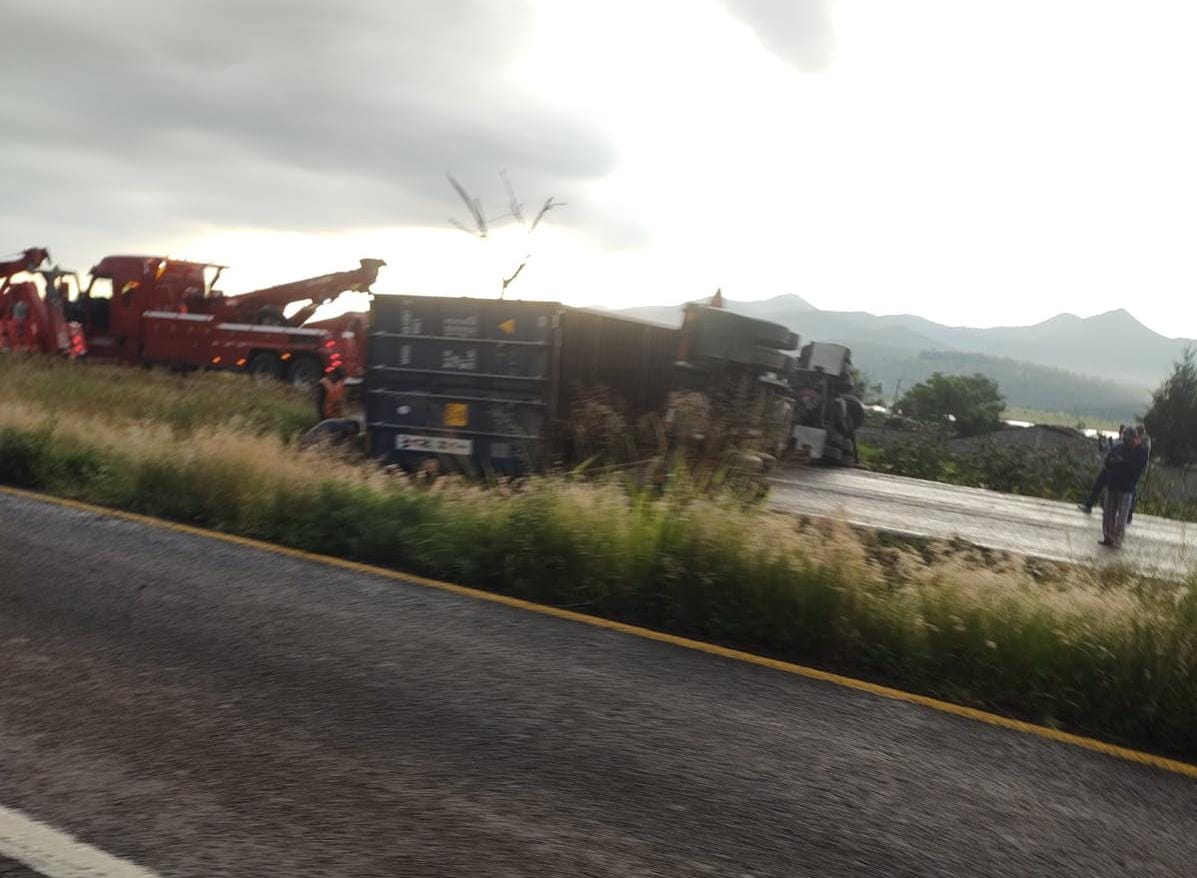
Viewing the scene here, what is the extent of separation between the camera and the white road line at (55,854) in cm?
332

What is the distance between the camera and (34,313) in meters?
27.8

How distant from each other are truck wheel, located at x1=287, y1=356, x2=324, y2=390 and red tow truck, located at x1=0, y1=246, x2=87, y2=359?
18.1ft

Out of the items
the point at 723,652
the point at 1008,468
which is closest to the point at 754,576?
the point at 723,652

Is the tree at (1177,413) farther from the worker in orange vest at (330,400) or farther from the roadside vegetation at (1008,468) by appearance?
the worker in orange vest at (330,400)

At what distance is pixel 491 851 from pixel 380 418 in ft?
35.0

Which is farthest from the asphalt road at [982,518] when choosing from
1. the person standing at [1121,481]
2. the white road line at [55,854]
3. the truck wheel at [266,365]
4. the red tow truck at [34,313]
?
the red tow truck at [34,313]

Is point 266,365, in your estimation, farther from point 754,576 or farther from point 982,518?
point 754,576

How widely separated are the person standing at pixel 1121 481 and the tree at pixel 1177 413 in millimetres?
41109

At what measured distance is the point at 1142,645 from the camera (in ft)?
19.5

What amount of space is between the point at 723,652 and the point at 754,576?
830mm

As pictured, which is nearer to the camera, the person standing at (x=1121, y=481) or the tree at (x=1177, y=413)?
the person standing at (x=1121, y=481)

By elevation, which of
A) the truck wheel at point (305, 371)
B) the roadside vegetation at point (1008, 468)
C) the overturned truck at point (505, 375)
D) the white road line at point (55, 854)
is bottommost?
the roadside vegetation at point (1008, 468)

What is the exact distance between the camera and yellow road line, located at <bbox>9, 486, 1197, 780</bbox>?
5242 millimetres

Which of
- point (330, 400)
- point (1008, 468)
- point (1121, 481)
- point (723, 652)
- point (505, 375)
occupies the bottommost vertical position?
point (1008, 468)
